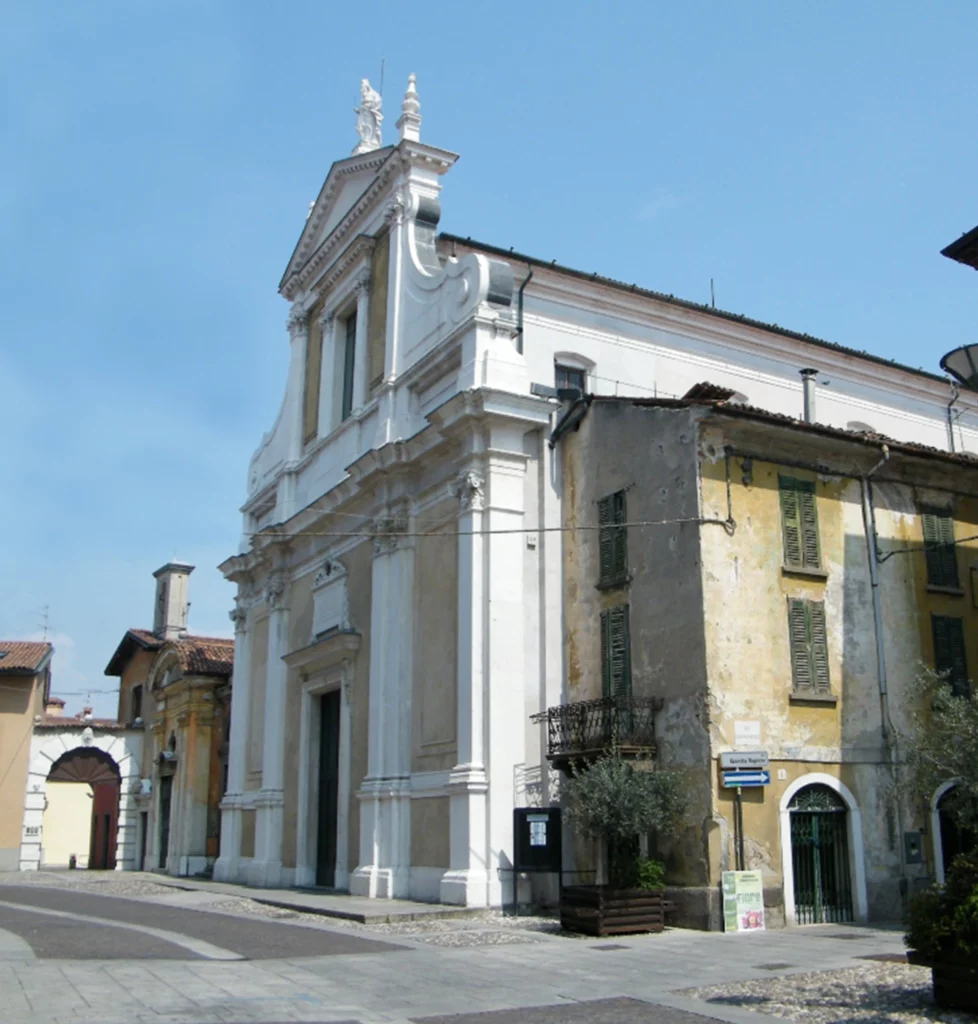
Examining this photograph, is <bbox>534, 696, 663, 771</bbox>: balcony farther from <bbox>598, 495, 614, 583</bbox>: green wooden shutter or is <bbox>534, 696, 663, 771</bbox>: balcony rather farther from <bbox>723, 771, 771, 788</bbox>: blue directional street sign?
<bbox>598, 495, 614, 583</bbox>: green wooden shutter

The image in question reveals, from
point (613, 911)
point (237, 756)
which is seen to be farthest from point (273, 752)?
point (613, 911)

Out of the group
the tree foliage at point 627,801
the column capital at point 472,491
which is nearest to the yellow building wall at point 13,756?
the column capital at point 472,491

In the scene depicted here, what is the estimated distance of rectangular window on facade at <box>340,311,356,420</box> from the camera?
26.8m

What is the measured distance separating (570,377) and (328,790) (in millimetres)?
10048

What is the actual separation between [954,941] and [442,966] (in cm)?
529

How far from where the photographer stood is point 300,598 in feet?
→ 89.7

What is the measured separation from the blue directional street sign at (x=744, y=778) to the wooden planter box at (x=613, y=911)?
67.7 inches

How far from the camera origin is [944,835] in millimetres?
17531

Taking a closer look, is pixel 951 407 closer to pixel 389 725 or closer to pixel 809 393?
pixel 809 393

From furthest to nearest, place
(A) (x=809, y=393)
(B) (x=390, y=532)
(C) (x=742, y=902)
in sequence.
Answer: (A) (x=809, y=393) < (B) (x=390, y=532) < (C) (x=742, y=902)

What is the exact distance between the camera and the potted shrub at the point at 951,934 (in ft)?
29.4

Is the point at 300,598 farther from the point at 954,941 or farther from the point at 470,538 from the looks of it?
the point at 954,941

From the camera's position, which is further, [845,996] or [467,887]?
[467,887]

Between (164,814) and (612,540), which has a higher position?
(612,540)
